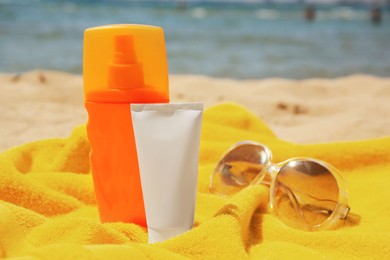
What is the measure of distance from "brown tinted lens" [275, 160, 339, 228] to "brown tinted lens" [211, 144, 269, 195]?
0.35 ft

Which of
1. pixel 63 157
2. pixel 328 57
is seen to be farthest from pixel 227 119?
pixel 328 57

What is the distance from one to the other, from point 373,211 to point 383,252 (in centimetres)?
22

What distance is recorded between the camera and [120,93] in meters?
0.84

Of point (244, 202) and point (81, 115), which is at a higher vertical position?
point (244, 202)

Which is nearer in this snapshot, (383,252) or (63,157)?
(383,252)

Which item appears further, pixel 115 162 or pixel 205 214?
pixel 205 214

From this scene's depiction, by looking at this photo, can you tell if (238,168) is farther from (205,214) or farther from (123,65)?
(123,65)

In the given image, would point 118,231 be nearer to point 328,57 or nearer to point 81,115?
point 81,115

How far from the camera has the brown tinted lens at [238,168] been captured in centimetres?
112

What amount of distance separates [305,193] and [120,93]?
16.6 inches

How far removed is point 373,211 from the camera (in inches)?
40.5

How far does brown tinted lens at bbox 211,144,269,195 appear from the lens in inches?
44.2

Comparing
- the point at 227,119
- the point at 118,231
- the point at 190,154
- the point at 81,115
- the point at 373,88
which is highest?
the point at 190,154

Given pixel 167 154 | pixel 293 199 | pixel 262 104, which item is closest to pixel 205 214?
pixel 293 199
